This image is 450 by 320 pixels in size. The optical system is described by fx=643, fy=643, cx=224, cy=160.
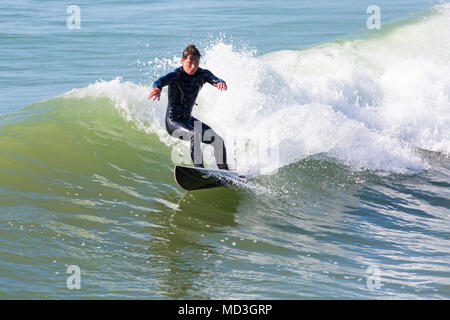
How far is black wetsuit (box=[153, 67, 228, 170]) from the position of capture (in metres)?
7.86

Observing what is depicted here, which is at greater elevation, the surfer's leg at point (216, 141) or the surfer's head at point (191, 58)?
the surfer's head at point (191, 58)

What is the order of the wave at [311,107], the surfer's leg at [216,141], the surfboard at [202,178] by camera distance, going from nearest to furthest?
the surfboard at [202,178] → the surfer's leg at [216,141] → the wave at [311,107]

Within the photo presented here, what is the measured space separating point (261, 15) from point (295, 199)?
705 inches

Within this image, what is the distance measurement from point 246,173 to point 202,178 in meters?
1.35

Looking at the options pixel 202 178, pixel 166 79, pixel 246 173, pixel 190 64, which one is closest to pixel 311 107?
pixel 246 173

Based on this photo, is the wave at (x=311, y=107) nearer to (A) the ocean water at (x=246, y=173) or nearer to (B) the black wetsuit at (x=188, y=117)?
(A) the ocean water at (x=246, y=173)

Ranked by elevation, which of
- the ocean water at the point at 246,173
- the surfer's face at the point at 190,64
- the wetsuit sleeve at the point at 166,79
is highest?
the surfer's face at the point at 190,64

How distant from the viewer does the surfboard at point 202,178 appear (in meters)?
7.81

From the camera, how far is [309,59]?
1495 cm

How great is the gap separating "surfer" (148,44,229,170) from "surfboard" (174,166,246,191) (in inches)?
4.2

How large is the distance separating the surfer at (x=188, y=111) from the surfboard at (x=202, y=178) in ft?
0.35

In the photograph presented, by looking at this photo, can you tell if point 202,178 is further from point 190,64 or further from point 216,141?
point 190,64

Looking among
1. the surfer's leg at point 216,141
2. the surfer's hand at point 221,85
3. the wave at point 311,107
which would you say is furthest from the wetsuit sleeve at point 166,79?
the wave at point 311,107
